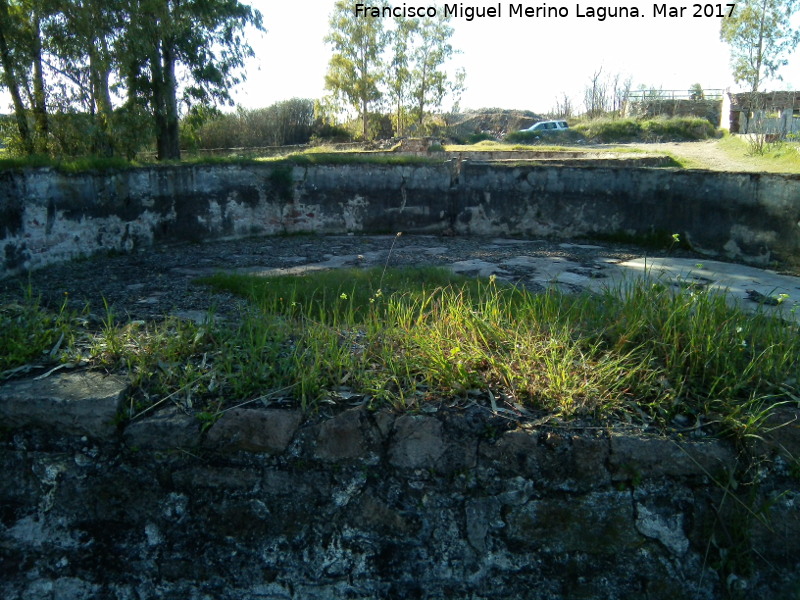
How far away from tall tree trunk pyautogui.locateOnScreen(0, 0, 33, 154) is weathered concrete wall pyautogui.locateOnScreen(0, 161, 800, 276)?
4.15 metres

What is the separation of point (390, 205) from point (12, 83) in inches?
234

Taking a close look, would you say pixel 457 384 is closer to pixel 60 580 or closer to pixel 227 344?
pixel 227 344

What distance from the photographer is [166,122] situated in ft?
37.4

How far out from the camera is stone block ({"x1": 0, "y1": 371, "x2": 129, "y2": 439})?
240 centimetres

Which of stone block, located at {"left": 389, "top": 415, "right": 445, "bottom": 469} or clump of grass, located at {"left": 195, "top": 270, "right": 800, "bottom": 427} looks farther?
clump of grass, located at {"left": 195, "top": 270, "right": 800, "bottom": 427}

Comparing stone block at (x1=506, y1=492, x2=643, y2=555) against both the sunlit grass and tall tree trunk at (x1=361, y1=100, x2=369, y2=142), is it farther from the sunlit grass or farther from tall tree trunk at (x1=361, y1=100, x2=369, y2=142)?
tall tree trunk at (x1=361, y1=100, x2=369, y2=142)

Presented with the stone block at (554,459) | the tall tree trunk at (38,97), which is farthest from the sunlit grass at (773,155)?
the tall tree trunk at (38,97)

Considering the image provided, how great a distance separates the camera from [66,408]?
2.41 meters

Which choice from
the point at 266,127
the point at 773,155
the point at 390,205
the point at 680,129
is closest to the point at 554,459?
the point at 390,205

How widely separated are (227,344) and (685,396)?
1.89m

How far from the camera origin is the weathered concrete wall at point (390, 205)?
→ 600cm

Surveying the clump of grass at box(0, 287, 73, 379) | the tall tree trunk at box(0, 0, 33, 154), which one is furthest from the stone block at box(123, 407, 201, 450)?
the tall tree trunk at box(0, 0, 33, 154)

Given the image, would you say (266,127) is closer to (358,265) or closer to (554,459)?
(358,265)

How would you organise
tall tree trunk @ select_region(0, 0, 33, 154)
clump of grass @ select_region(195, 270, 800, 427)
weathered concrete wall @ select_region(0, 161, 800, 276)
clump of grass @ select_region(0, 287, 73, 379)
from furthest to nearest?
1. tall tree trunk @ select_region(0, 0, 33, 154)
2. weathered concrete wall @ select_region(0, 161, 800, 276)
3. clump of grass @ select_region(0, 287, 73, 379)
4. clump of grass @ select_region(195, 270, 800, 427)
